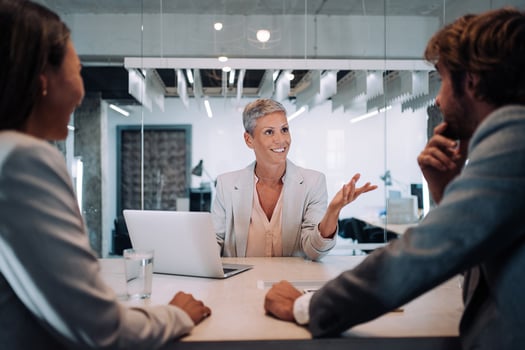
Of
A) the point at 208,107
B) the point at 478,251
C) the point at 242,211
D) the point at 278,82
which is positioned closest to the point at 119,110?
the point at 208,107

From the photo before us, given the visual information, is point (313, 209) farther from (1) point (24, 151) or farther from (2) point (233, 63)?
(2) point (233, 63)

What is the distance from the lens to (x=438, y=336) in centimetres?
123

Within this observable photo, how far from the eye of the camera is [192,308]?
4.40 ft

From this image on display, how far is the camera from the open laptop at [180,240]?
6.12 ft

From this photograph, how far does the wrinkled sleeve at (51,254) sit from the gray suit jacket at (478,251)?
56 centimetres

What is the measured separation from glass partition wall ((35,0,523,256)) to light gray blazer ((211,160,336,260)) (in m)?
2.54

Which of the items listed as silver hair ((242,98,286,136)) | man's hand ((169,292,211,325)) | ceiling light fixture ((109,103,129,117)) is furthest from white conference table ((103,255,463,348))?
ceiling light fixture ((109,103,129,117))

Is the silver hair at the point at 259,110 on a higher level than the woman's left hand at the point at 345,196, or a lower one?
higher

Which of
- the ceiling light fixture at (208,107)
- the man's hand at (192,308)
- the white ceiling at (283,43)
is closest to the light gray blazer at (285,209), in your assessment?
the man's hand at (192,308)

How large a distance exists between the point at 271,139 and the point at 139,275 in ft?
5.01

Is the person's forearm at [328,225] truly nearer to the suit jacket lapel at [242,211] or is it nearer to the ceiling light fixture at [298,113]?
the suit jacket lapel at [242,211]

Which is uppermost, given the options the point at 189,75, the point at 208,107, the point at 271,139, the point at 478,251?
the point at 189,75

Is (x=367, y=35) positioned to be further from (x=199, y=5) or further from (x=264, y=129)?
(x=264, y=129)

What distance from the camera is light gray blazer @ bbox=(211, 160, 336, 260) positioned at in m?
2.72
